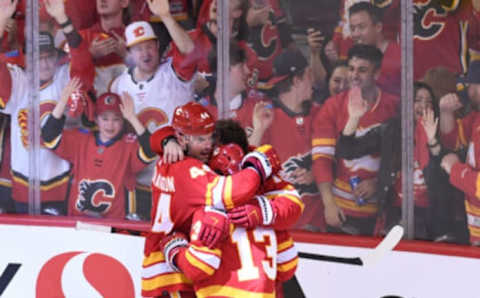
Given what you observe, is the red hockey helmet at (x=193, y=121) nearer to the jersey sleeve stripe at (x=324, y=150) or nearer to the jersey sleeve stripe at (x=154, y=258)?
the jersey sleeve stripe at (x=154, y=258)

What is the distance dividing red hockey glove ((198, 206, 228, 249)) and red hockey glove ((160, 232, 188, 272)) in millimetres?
157

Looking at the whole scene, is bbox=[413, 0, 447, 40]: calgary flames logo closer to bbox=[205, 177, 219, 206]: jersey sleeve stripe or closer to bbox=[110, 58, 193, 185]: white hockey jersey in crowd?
bbox=[110, 58, 193, 185]: white hockey jersey in crowd

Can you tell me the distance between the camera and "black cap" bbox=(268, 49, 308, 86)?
4191mm

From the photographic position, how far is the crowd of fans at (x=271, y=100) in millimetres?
3814

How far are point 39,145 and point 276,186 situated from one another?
205 cm

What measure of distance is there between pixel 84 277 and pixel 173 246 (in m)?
1.59

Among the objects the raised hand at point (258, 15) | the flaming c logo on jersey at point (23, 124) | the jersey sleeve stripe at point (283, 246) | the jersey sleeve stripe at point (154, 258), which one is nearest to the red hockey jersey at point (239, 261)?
the jersey sleeve stripe at point (283, 246)

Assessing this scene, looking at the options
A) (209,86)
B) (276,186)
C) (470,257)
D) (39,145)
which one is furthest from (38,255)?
(470,257)

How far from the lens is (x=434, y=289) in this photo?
12.2 ft

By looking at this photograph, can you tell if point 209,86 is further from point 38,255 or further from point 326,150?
point 38,255

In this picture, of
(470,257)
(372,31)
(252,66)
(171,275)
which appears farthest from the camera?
(252,66)

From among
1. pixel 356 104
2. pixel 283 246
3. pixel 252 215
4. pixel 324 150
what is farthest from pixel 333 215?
pixel 252 215

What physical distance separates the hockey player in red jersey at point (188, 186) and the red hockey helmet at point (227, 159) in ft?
0.14

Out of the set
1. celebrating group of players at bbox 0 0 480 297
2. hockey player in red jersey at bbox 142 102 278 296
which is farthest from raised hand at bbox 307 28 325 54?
hockey player in red jersey at bbox 142 102 278 296
